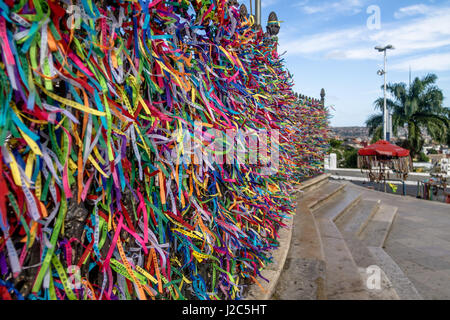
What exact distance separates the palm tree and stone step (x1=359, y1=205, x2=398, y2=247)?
18.0m

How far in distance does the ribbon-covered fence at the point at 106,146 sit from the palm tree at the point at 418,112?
86.4 ft

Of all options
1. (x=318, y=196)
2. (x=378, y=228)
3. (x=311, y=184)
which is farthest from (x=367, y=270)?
Answer: (x=311, y=184)

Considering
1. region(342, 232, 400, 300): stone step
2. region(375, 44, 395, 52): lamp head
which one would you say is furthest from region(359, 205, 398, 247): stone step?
region(375, 44, 395, 52): lamp head

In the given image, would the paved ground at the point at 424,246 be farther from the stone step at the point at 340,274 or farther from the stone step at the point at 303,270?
the stone step at the point at 303,270

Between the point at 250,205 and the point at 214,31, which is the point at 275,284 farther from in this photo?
the point at 214,31

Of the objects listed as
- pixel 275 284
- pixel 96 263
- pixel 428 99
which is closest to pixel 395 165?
pixel 428 99

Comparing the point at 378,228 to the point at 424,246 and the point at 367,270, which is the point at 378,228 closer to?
the point at 424,246

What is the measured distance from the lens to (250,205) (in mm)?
2463

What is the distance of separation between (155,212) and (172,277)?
44cm

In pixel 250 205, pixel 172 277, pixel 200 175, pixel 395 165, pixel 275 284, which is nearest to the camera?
pixel 172 277

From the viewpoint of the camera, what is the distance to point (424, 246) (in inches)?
234

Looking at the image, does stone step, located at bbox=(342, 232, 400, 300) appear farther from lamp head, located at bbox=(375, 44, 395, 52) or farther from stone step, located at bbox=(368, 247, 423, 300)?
lamp head, located at bbox=(375, 44, 395, 52)

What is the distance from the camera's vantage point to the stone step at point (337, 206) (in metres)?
6.81

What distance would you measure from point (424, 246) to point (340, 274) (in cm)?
376
